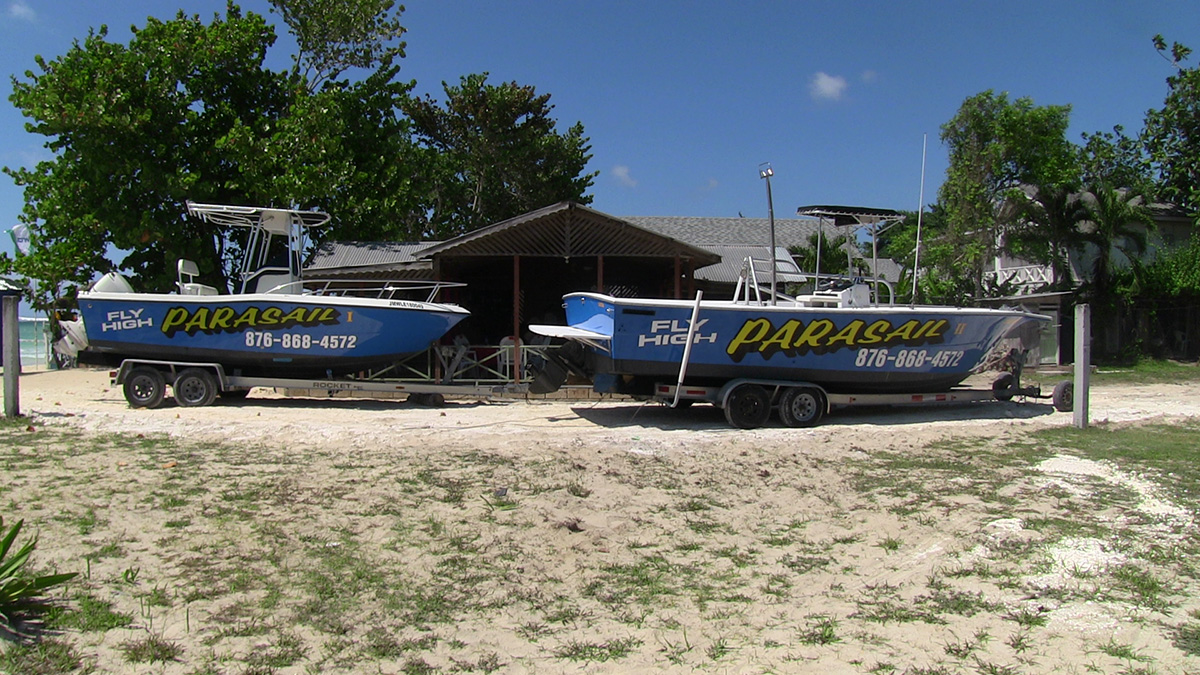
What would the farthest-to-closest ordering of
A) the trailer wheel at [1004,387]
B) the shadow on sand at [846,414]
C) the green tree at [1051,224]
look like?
the green tree at [1051,224] < the trailer wheel at [1004,387] < the shadow on sand at [846,414]

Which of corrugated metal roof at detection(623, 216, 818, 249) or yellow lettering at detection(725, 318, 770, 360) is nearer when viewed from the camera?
Answer: yellow lettering at detection(725, 318, 770, 360)

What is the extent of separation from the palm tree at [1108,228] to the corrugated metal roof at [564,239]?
14.1 meters

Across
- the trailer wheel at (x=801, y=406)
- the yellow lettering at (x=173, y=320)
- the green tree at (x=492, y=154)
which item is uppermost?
the green tree at (x=492, y=154)

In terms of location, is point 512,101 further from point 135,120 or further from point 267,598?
point 267,598

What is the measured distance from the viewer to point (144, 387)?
11.8 m

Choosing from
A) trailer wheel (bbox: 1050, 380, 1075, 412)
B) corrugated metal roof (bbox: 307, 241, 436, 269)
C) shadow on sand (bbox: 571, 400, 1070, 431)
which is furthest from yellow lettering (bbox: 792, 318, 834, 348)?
corrugated metal roof (bbox: 307, 241, 436, 269)

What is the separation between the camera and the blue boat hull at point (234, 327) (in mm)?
11703

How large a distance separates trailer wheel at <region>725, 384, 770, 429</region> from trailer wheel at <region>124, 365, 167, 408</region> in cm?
819

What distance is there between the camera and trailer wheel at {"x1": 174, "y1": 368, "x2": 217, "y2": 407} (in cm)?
1175

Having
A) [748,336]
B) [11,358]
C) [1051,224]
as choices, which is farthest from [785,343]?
[1051,224]

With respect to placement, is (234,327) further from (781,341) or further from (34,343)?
(34,343)

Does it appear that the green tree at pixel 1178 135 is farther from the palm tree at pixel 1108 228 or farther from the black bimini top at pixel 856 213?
the black bimini top at pixel 856 213

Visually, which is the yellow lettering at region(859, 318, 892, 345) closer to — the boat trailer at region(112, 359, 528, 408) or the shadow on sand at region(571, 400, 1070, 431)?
the shadow on sand at region(571, 400, 1070, 431)

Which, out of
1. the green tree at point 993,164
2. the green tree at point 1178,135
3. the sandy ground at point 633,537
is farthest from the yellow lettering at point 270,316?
the green tree at point 1178,135
